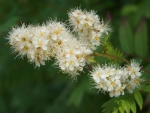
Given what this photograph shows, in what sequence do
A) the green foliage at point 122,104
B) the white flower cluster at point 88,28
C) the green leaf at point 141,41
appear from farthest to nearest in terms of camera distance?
the green leaf at point 141,41, the white flower cluster at point 88,28, the green foliage at point 122,104

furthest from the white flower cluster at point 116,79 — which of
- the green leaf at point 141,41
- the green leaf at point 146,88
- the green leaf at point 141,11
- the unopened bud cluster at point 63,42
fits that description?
the green leaf at point 141,11

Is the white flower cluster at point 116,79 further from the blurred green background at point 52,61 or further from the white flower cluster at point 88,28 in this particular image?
the blurred green background at point 52,61

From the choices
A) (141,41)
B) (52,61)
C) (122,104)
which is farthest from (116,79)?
(52,61)

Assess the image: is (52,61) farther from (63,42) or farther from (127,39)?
(63,42)

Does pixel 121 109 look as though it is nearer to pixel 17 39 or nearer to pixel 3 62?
pixel 17 39

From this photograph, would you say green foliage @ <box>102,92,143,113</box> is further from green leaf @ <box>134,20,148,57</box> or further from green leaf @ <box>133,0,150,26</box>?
green leaf @ <box>133,0,150,26</box>

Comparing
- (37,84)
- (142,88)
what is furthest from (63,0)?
(142,88)

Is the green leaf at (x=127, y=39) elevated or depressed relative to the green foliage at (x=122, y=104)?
elevated
